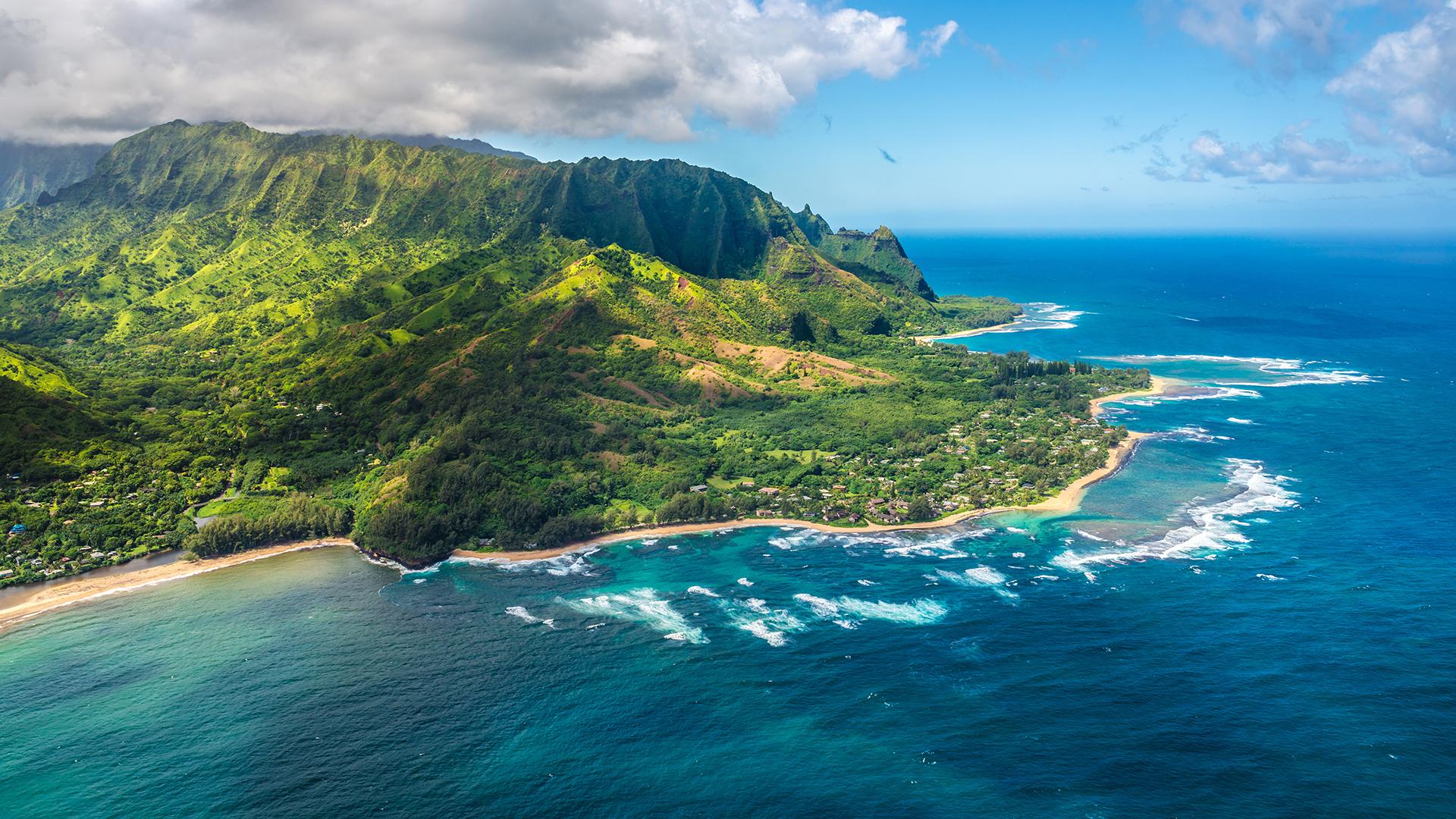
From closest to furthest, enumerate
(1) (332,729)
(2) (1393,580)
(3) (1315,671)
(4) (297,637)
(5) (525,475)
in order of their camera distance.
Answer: (1) (332,729), (3) (1315,671), (4) (297,637), (2) (1393,580), (5) (525,475)

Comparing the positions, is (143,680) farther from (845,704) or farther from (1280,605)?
(1280,605)

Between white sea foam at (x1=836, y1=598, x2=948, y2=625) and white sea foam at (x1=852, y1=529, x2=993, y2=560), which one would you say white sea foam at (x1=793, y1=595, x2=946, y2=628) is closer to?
white sea foam at (x1=836, y1=598, x2=948, y2=625)

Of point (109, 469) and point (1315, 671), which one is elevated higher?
point (109, 469)

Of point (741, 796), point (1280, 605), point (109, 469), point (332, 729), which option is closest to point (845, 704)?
point (741, 796)

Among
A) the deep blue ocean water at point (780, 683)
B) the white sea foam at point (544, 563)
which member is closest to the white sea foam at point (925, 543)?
the deep blue ocean water at point (780, 683)

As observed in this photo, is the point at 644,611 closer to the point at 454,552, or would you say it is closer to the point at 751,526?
the point at 751,526

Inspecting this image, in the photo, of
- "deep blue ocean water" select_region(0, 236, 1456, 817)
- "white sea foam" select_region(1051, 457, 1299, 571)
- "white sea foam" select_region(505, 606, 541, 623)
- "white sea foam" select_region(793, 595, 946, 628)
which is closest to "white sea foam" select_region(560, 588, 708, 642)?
"deep blue ocean water" select_region(0, 236, 1456, 817)

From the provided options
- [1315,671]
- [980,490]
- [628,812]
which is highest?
[980,490]
